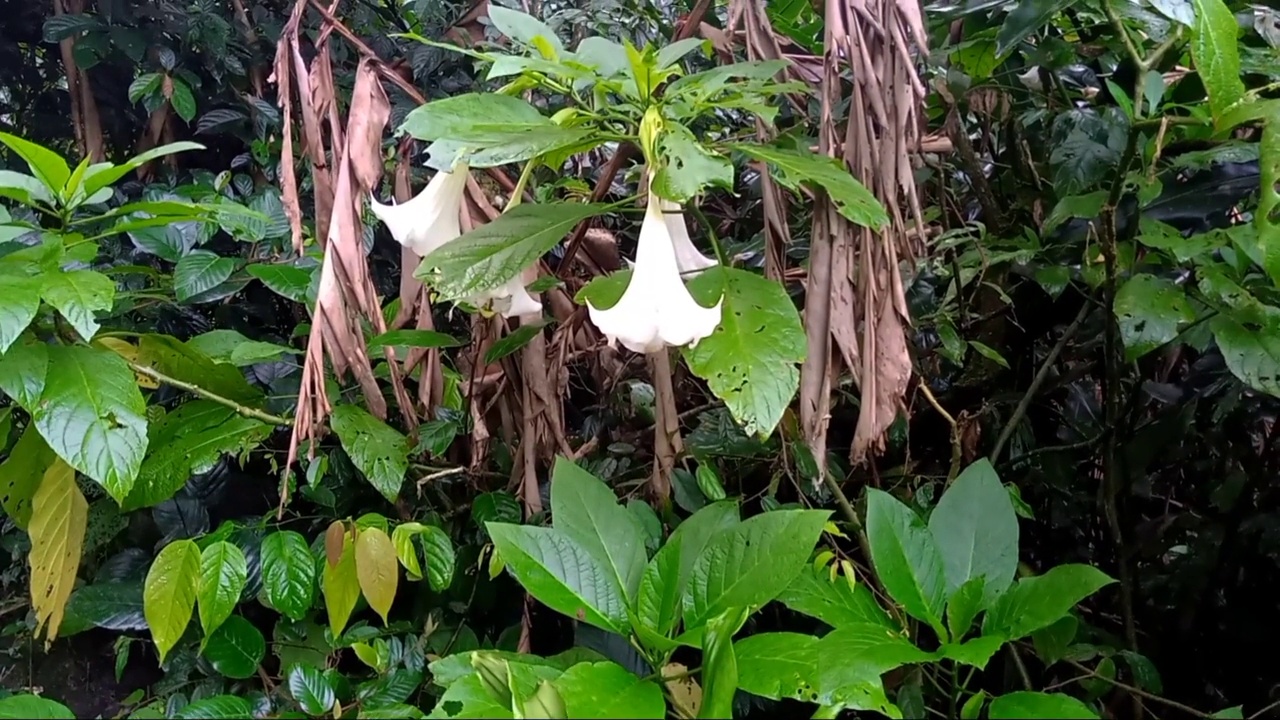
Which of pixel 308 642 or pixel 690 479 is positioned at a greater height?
pixel 690 479

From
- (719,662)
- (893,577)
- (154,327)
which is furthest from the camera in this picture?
(154,327)

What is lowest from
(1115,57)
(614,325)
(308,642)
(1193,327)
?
(308,642)

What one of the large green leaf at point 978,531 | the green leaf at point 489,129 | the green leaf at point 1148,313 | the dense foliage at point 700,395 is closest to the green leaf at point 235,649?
the dense foliage at point 700,395

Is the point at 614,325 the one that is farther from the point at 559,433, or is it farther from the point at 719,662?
the point at 559,433

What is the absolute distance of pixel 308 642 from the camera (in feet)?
2.52

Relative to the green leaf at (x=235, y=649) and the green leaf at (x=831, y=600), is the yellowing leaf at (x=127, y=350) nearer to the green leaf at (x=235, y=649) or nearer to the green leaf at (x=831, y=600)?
the green leaf at (x=235, y=649)

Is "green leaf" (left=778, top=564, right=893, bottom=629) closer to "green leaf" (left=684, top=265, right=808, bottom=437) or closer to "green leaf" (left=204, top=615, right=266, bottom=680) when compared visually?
"green leaf" (left=684, top=265, right=808, bottom=437)

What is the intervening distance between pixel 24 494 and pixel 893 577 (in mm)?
840

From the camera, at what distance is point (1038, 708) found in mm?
492

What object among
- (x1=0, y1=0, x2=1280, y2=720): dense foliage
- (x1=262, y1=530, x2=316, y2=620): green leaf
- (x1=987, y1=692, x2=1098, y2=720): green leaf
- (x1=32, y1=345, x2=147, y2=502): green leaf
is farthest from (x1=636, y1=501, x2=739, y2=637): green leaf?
(x1=32, y1=345, x2=147, y2=502): green leaf

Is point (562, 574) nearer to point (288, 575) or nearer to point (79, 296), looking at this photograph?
point (288, 575)

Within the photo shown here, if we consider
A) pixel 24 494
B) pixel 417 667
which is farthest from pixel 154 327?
pixel 417 667

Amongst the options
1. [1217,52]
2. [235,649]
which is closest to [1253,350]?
[1217,52]

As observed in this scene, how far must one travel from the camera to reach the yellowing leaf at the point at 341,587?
68cm
